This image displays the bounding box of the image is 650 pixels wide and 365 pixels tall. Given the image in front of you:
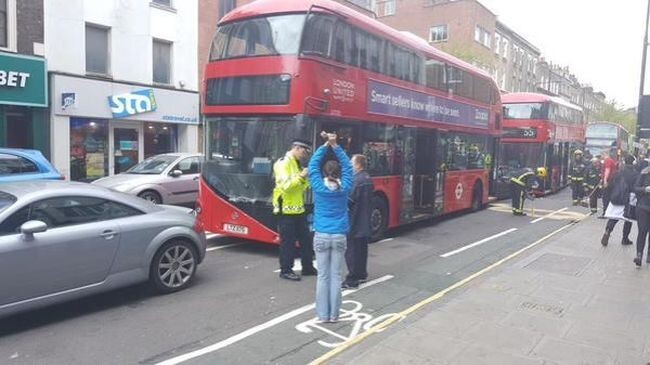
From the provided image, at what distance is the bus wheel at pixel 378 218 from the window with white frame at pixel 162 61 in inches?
466

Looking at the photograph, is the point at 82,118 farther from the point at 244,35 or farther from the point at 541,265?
the point at 541,265

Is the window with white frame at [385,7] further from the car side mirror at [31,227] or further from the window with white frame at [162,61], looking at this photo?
the car side mirror at [31,227]

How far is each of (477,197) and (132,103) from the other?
37.3ft

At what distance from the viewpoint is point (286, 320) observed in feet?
18.4

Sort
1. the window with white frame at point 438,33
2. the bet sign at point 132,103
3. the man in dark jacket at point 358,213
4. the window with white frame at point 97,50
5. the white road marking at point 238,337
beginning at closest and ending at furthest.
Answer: the white road marking at point 238,337 < the man in dark jacket at point 358,213 < the window with white frame at point 97,50 < the bet sign at point 132,103 < the window with white frame at point 438,33

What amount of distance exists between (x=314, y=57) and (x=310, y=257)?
9.83ft

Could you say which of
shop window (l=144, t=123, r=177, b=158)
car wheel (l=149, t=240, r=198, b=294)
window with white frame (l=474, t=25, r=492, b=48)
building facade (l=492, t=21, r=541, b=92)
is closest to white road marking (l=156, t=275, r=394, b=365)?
car wheel (l=149, t=240, r=198, b=294)

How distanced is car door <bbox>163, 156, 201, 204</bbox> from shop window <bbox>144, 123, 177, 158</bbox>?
6.11 m

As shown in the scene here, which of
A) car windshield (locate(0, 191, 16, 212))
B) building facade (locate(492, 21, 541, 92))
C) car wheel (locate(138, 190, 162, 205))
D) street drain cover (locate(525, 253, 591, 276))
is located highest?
building facade (locate(492, 21, 541, 92))

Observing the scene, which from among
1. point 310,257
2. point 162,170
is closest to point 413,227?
point 310,257

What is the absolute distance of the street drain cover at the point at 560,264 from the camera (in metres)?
7.59

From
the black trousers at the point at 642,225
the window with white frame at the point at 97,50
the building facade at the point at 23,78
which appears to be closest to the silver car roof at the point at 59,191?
the black trousers at the point at 642,225

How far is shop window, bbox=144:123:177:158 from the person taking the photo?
1905cm

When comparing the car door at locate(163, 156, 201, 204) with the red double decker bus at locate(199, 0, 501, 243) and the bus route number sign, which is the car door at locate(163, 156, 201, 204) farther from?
the bus route number sign
